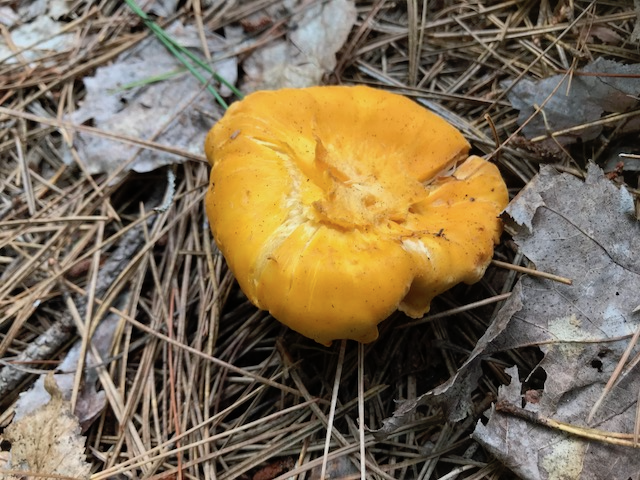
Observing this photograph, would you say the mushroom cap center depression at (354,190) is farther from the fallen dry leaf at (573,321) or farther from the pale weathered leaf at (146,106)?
the pale weathered leaf at (146,106)

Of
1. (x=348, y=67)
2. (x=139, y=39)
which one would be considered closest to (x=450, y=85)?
(x=348, y=67)

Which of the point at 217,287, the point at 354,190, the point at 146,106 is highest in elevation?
the point at 146,106

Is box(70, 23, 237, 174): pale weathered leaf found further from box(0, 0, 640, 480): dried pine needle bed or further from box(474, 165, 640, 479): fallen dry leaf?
box(474, 165, 640, 479): fallen dry leaf

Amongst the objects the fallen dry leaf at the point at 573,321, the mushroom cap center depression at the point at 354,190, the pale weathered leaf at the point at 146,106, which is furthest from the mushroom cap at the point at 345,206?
the pale weathered leaf at the point at 146,106

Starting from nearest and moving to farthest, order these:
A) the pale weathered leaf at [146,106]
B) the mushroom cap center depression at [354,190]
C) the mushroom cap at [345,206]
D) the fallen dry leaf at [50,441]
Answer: the mushroom cap at [345,206]
the mushroom cap center depression at [354,190]
the fallen dry leaf at [50,441]
the pale weathered leaf at [146,106]

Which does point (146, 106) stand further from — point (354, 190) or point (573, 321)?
point (573, 321)

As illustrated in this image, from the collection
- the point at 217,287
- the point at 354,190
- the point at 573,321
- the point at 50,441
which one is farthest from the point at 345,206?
the point at 50,441

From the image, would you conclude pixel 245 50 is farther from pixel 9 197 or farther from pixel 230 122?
pixel 9 197

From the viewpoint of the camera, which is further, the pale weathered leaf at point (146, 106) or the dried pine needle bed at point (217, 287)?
the pale weathered leaf at point (146, 106)
